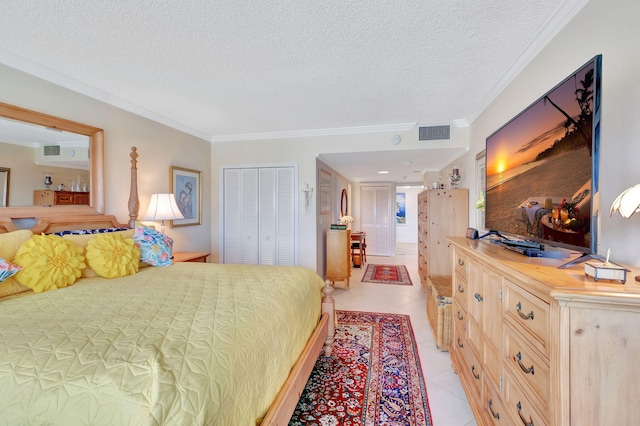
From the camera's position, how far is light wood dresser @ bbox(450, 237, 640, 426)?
0.76 meters

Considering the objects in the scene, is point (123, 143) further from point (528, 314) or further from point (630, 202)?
point (630, 202)

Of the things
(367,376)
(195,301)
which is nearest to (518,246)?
(367,376)

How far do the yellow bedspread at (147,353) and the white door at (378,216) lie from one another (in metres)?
5.92

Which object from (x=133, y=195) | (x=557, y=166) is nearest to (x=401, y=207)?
(x=133, y=195)

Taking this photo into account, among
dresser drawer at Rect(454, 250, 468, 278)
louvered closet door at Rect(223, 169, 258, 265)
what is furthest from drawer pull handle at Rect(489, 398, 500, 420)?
louvered closet door at Rect(223, 169, 258, 265)

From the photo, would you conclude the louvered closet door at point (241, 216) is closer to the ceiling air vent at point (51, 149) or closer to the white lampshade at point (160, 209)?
the white lampshade at point (160, 209)

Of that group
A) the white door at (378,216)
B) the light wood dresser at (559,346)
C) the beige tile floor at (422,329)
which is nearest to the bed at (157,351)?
the beige tile floor at (422,329)

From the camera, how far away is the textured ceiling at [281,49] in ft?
5.05

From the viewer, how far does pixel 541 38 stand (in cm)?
171

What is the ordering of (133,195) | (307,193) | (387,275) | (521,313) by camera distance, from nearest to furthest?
(521,313), (133,195), (307,193), (387,275)

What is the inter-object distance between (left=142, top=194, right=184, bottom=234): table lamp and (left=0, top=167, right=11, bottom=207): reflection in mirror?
39.9 inches

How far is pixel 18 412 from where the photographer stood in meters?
0.80

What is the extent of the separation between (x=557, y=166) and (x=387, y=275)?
4208 mm

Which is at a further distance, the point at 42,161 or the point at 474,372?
the point at 42,161
